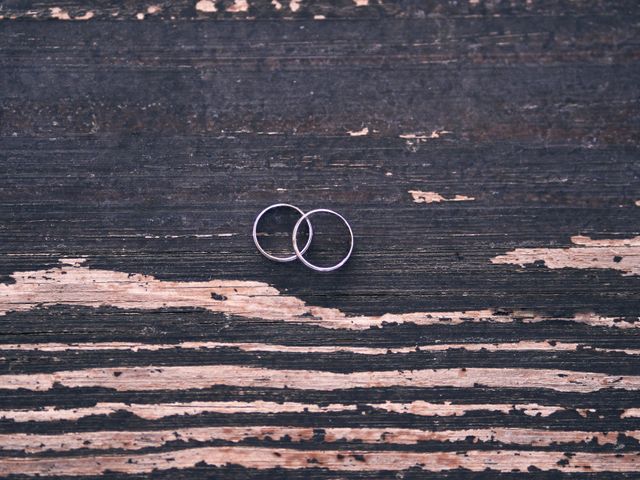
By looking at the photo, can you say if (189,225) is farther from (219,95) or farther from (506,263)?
(506,263)

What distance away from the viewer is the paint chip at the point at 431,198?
114 cm

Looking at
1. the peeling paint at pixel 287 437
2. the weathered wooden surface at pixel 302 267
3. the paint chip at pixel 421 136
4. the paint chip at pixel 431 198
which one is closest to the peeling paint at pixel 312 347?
the weathered wooden surface at pixel 302 267

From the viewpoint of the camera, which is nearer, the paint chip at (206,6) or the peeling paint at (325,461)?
the peeling paint at (325,461)

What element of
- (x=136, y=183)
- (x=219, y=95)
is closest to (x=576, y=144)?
(x=219, y=95)

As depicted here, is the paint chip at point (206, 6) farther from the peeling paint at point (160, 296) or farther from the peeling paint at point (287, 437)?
the peeling paint at point (287, 437)

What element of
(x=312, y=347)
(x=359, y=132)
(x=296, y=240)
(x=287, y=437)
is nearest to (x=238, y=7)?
(x=359, y=132)

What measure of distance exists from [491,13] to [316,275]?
20.5 inches

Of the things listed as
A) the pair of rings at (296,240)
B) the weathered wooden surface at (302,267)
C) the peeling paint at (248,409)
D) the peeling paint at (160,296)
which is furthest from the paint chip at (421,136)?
the peeling paint at (248,409)

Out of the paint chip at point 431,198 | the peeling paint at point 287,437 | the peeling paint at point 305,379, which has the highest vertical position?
the paint chip at point 431,198

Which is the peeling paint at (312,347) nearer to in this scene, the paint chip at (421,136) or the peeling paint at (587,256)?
the peeling paint at (587,256)

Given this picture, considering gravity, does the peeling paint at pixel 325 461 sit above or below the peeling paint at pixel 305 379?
below

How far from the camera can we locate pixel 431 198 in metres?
1.14

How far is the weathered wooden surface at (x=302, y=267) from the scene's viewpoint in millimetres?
1081

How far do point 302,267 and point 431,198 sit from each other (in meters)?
0.23
